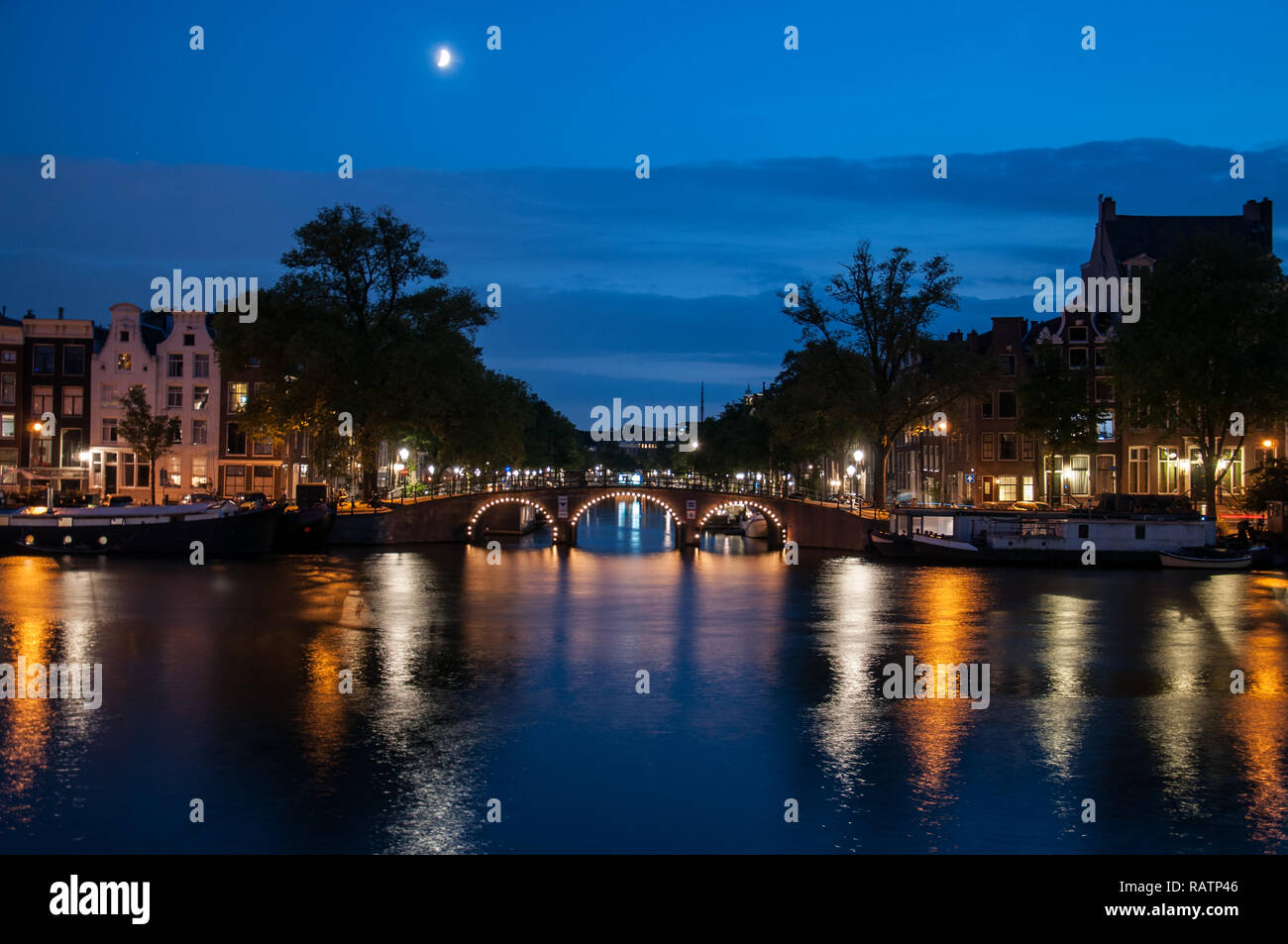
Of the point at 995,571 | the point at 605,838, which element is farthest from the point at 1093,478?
the point at 605,838

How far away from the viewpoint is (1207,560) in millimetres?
57375

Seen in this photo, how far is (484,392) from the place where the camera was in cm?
7644

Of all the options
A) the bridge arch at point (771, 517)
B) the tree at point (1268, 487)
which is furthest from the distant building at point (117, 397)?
the tree at point (1268, 487)

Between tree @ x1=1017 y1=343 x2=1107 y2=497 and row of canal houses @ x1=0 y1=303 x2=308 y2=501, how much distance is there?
156 feet

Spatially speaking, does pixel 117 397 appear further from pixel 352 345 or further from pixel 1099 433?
pixel 1099 433

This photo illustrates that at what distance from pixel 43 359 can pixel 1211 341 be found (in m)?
70.3

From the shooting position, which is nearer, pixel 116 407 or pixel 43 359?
pixel 43 359

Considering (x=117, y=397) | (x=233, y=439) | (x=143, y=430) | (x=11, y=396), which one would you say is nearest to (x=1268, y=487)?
(x=233, y=439)

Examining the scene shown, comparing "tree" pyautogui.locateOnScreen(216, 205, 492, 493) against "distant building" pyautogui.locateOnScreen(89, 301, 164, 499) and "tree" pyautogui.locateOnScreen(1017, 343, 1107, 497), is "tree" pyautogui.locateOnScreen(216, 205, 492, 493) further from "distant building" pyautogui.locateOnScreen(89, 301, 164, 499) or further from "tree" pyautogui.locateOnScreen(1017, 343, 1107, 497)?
"tree" pyautogui.locateOnScreen(1017, 343, 1107, 497)

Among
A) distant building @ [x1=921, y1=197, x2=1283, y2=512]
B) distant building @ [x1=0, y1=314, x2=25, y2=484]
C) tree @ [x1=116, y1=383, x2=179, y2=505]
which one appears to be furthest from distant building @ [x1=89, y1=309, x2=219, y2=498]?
distant building @ [x1=921, y1=197, x2=1283, y2=512]

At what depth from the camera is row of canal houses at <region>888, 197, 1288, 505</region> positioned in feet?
250

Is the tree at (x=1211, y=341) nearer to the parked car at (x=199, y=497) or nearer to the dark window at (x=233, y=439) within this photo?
the parked car at (x=199, y=497)

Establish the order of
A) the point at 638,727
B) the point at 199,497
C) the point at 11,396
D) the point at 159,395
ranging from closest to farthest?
the point at 638,727, the point at 199,497, the point at 11,396, the point at 159,395
